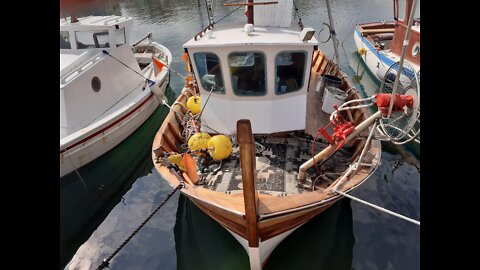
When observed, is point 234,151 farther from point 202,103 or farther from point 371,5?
point 371,5

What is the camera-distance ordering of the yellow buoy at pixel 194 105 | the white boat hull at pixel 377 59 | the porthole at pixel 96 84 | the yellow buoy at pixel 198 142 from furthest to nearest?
the white boat hull at pixel 377 59
the porthole at pixel 96 84
the yellow buoy at pixel 194 105
the yellow buoy at pixel 198 142

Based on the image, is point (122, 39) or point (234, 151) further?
point (122, 39)

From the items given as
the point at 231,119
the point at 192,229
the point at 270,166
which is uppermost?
the point at 231,119

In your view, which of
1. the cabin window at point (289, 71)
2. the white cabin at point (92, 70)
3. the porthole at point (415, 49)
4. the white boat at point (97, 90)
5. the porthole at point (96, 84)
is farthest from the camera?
the porthole at point (415, 49)

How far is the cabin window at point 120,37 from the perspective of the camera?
10187 mm

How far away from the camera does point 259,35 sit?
612cm

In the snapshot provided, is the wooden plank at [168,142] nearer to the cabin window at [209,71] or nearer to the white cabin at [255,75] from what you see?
the white cabin at [255,75]

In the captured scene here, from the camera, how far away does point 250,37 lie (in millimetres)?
5969

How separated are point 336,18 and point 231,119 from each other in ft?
64.9

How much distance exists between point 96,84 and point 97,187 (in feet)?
9.84

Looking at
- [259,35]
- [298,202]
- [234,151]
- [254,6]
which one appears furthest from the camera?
[254,6]

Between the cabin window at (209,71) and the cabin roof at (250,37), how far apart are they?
0.86ft

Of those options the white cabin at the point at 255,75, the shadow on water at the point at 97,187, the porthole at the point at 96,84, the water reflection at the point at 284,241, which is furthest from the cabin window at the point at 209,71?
the porthole at the point at 96,84

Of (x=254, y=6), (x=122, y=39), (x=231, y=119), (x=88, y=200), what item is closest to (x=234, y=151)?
(x=231, y=119)
